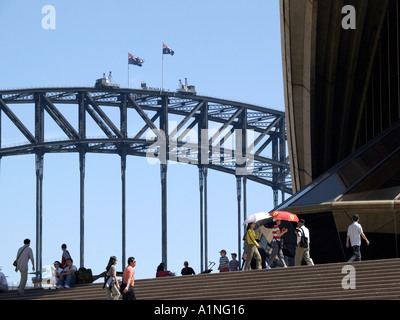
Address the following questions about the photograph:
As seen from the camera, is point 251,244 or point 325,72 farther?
point 325,72

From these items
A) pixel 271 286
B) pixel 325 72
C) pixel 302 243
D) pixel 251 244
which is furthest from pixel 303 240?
pixel 325 72

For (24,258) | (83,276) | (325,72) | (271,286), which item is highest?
(325,72)

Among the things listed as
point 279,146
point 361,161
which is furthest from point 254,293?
point 279,146

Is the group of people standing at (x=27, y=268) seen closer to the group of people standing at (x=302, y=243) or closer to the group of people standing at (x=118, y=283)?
the group of people standing at (x=118, y=283)

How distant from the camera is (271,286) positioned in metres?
22.5

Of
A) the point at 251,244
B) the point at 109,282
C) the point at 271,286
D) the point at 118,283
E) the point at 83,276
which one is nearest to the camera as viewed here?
the point at 109,282

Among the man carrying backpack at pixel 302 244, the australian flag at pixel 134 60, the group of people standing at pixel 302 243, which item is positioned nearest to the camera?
the group of people standing at pixel 302 243

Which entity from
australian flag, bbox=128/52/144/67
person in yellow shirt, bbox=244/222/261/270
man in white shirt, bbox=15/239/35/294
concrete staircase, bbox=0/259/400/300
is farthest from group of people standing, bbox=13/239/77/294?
australian flag, bbox=128/52/144/67

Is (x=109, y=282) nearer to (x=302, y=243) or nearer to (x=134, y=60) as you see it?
(x=302, y=243)

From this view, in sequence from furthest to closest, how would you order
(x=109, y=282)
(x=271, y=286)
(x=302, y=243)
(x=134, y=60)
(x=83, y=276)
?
(x=134, y=60) < (x=302, y=243) < (x=83, y=276) < (x=271, y=286) < (x=109, y=282)

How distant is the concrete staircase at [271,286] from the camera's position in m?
21.1

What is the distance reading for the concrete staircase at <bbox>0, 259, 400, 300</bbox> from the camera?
21078 millimetres

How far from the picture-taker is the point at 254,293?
2191 cm

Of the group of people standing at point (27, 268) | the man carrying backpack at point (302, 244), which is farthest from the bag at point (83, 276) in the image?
the man carrying backpack at point (302, 244)
